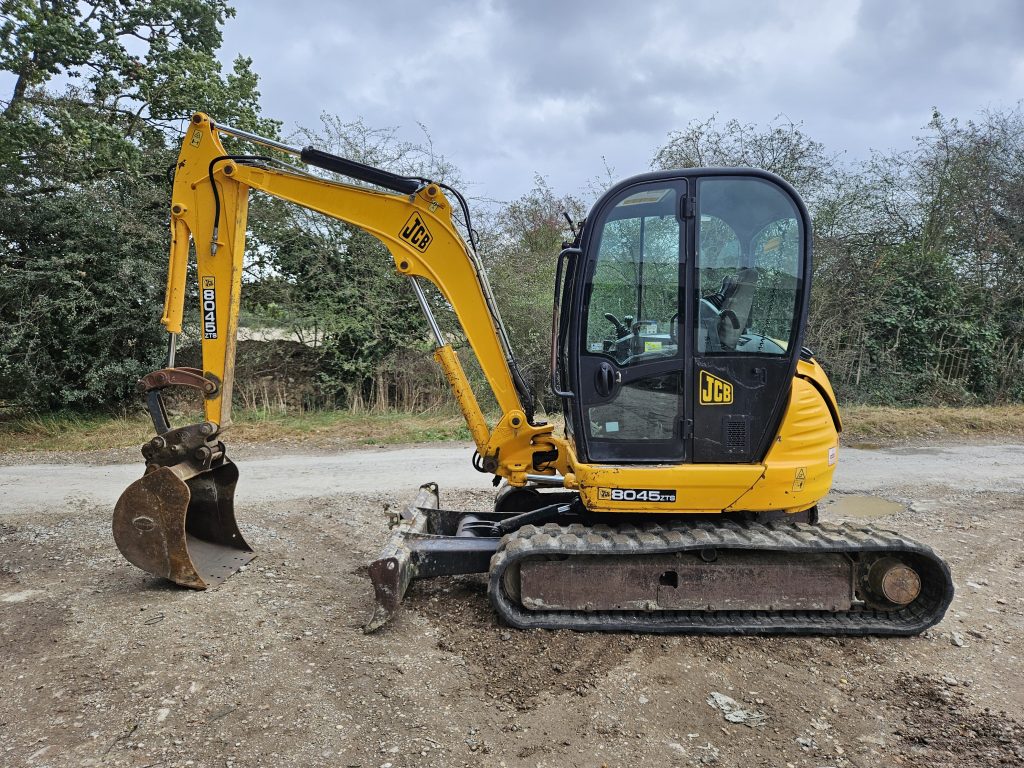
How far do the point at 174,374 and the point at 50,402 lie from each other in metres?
8.90

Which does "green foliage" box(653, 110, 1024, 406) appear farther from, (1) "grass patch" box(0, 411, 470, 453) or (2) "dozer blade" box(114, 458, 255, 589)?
(2) "dozer blade" box(114, 458, 255, 589)

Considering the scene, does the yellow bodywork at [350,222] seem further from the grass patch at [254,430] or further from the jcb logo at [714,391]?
the grass patch at [254,430]

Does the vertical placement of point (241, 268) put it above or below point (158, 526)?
above

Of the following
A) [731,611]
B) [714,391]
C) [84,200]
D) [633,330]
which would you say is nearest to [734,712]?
[731,611]

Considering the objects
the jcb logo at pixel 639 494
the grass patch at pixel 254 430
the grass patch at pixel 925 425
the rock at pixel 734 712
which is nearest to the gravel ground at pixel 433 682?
the rock at pixel 734 712

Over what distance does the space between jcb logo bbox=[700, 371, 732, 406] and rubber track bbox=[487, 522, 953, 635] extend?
771 mm

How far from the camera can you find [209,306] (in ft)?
15.8

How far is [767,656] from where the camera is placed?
3.72 metres

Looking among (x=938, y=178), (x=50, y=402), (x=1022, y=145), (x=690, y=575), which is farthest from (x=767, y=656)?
(x=1022, y=145)

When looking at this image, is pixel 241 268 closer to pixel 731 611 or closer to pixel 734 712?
pixel 731 611

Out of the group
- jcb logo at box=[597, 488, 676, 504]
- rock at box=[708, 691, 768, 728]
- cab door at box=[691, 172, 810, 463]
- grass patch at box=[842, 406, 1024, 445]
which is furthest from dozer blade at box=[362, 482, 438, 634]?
grass patch at box=[842, 406, 1024, 445]

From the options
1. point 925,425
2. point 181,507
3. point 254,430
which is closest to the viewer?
point 181,507

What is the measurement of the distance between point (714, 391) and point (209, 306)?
3.53m

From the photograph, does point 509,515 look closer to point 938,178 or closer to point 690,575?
point 690,575
